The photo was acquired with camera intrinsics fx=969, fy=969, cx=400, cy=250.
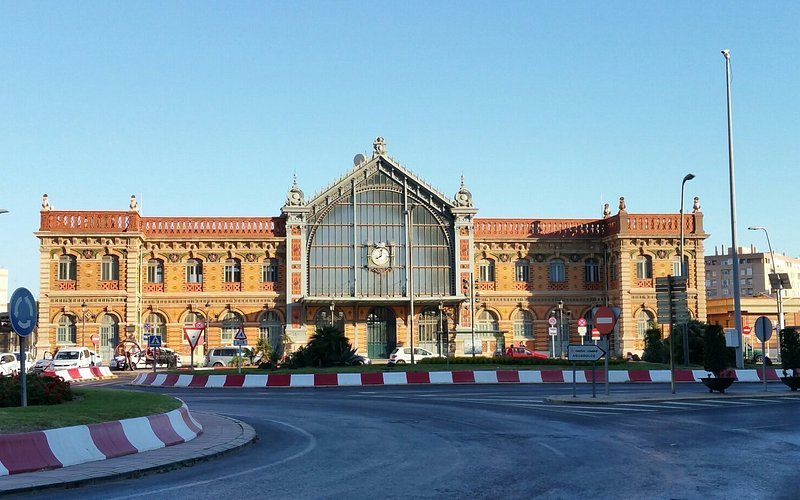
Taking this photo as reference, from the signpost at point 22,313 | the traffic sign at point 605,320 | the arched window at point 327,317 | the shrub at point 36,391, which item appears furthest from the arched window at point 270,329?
the signpost at point 22,313

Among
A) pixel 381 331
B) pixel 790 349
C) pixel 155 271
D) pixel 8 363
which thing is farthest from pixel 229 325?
pixel 790 349

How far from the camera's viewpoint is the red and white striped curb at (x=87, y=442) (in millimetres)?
12758

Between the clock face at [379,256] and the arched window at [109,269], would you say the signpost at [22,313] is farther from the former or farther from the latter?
the clock face at [379,256]

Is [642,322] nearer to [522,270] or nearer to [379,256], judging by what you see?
[522,270]

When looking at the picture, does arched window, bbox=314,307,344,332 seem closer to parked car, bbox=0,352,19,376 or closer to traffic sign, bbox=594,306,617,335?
parked car, bbox=0,352,19,376

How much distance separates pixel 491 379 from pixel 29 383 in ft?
78.3

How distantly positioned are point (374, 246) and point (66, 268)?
19.6 m

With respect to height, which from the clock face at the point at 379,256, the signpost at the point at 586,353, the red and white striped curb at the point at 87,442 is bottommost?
the red and white striped curb at the point at 87,442

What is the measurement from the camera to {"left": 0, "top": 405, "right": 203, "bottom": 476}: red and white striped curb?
41.9 feet

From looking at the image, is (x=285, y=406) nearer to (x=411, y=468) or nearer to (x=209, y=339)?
(x=411, y=468)

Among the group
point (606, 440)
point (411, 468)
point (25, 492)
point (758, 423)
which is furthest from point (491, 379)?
point (25, 492)

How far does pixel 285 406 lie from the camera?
26.8 m

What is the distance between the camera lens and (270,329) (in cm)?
6381

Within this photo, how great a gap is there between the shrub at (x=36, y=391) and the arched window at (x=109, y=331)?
141 ft
